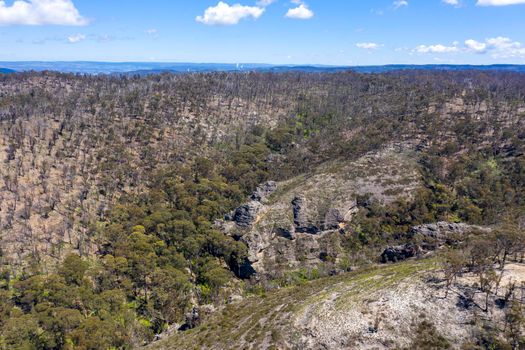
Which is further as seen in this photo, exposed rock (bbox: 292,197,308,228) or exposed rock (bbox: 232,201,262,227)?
exposed rock (bbox: 292,197,308,228)

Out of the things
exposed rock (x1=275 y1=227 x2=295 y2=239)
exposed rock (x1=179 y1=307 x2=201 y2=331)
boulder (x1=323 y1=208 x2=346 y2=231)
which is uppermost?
boulder (x1=323 y1=208 x2=346 y2=231)

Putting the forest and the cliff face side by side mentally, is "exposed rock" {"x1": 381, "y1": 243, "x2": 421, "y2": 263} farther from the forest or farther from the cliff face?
the cliff face

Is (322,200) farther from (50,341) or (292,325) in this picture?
(50,341)

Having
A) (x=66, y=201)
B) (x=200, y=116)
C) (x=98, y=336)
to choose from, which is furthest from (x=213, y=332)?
(x=200, y=116)

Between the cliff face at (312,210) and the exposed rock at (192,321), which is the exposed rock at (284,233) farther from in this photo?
the exposed rock at (192,321)

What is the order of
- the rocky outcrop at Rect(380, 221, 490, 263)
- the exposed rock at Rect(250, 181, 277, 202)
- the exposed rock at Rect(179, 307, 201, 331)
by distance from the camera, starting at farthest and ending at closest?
the exposed rock at Rect(250, 181, 277, 202)
the rocky outcrop at Rect(380, 221, 490, 263)
the exposed rock at Rect(179, 307, 201, 331)

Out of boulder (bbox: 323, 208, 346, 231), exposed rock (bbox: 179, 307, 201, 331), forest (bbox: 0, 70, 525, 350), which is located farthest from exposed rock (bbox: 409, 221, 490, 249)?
exposed rock (bbox: 179, 307, 201, 331)

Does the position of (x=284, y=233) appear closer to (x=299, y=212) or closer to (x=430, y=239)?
(x=299, y=212)
